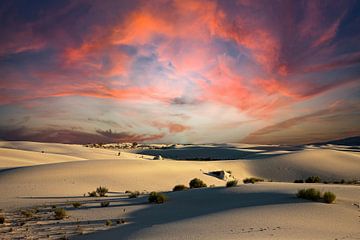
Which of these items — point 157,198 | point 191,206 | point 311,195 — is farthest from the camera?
point 157,198

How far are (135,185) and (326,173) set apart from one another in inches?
961

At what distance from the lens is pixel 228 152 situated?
87562 mm

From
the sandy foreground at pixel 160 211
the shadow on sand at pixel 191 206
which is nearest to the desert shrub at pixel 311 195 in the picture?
the shadow on sand at pixel 191 206

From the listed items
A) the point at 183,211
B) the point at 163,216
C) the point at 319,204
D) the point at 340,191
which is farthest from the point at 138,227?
the point at 340,191

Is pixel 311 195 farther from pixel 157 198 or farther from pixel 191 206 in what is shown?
pixel 157 198

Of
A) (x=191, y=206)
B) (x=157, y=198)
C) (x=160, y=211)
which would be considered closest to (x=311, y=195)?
(x=191, y=206)

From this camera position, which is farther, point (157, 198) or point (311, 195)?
point (157, 198)

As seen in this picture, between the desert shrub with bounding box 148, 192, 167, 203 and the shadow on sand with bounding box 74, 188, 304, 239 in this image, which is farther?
Answer: the desert shrub with bounding box 148, 192, 167, 203

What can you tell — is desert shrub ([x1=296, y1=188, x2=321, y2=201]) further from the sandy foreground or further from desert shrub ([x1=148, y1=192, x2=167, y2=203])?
desert shrub ([x1=148, y1=192, x2=167, y2=203])

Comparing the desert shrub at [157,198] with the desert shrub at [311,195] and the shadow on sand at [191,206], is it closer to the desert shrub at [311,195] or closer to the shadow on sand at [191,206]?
the shadow on sand at [191,206]

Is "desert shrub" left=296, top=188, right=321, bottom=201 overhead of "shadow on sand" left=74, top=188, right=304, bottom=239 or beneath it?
overhead

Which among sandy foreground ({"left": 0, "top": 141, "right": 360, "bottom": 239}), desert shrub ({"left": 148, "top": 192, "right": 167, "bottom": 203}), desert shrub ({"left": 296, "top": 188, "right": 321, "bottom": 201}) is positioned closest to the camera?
sandy foreground ({"left": 0, "top": 141, "right": 360, "bottom": 239})

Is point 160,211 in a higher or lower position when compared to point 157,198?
lower

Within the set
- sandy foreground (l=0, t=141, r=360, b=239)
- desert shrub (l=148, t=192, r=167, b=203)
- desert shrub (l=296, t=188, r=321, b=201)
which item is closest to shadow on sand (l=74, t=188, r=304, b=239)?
sandy foreground (l=0, t=141, r=360, b=239)
